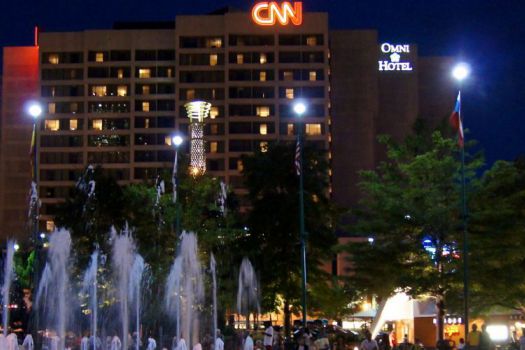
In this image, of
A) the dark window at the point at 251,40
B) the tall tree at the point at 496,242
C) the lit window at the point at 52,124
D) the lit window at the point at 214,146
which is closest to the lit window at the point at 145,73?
the dark window at the point at 251,40

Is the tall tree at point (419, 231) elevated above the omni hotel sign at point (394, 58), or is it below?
below

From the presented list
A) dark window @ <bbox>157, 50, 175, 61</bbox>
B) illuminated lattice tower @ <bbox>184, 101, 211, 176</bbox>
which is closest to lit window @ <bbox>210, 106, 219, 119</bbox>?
dark window @ <bbox>157, 50, 175, 61</bbox>

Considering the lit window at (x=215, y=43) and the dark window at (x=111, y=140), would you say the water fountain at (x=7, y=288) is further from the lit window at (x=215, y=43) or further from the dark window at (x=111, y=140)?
the lit window at (x=215, y=43)

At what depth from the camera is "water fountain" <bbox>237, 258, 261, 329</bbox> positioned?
44562 mm

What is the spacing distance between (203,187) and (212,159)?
70395 mm

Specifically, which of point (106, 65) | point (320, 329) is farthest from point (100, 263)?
point (106, 65)

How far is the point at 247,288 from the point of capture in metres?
45.5

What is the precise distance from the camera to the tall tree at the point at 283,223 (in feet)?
145

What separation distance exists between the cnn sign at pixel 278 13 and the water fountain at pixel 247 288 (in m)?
76.0

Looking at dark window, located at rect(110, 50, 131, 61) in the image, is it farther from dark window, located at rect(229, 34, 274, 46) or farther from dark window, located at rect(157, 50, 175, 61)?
dark window, located at rect(229, 34, 274, 46)

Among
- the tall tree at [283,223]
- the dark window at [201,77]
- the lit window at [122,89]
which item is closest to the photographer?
the tall tree at [283,223]

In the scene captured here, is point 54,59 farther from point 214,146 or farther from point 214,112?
point 214,146

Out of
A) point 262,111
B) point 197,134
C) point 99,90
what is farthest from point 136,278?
point 99,90

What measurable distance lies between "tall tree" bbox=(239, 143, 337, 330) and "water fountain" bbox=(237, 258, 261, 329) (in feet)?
1.59
